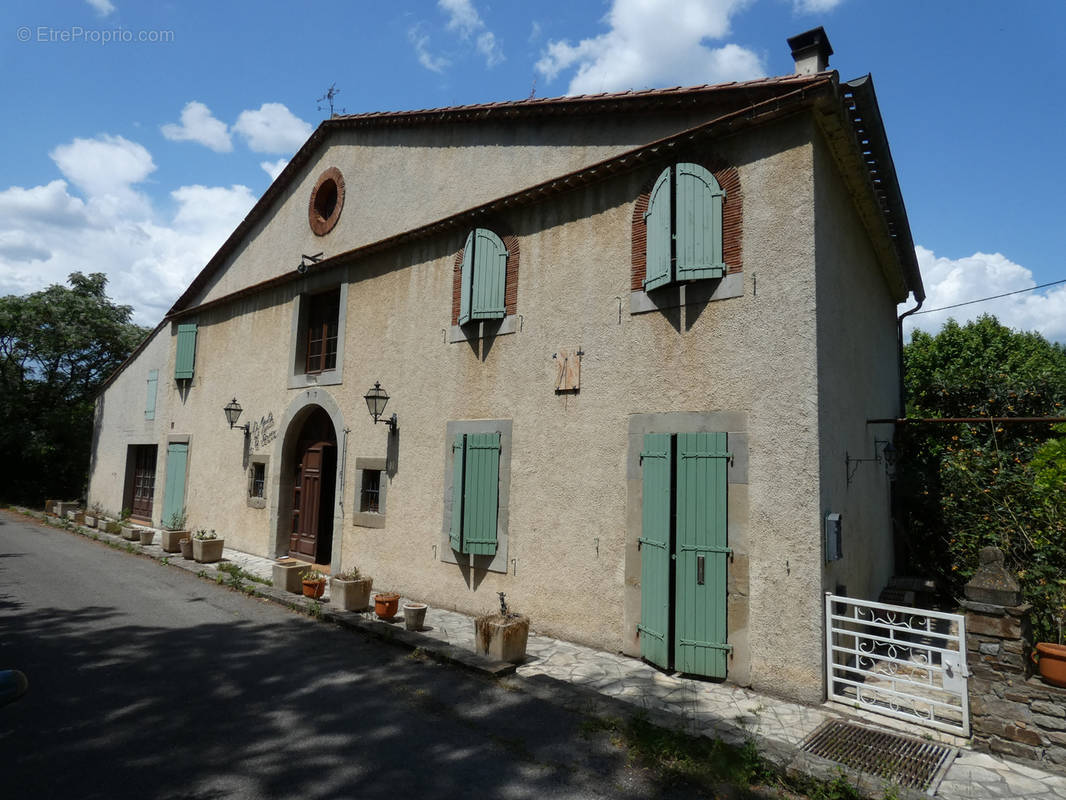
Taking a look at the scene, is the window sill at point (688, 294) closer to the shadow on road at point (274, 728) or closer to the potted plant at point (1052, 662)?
the potted plant at point (1052, 662)

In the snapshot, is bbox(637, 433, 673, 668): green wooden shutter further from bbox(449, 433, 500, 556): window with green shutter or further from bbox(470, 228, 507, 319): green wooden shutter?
bbox(470, 228, 507, 319): green wooden shutter

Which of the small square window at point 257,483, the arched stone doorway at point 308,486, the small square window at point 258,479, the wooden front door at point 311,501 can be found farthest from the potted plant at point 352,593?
the small square window at point 258,479

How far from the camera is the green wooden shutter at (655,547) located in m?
6.08

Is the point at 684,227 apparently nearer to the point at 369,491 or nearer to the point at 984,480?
the point at 369,491

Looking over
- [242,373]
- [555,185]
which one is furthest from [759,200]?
[242,373]

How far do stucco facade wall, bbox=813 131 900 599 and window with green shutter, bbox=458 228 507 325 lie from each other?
12.9 feet

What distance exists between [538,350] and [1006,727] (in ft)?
18.2

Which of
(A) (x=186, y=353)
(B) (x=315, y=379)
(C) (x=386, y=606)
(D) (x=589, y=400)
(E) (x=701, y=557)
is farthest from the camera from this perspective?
(A) (x=186, y=353)

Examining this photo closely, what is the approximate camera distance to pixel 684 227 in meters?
6.31

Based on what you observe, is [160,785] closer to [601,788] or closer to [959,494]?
[601,788]

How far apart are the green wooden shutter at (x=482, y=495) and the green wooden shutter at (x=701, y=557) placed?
101 inches

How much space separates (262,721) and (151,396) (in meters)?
13.9

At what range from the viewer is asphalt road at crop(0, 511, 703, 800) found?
12.9ft

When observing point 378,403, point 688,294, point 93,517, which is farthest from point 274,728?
point 93,517
